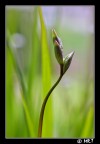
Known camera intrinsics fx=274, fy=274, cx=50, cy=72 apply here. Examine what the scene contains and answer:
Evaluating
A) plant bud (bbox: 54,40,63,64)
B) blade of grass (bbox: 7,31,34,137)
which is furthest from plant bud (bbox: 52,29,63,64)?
blade of grass (bbox: 7,31,34,137)

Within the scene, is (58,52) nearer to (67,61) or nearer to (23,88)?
(67,61)

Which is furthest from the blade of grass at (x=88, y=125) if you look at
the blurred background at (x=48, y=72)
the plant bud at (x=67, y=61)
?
the plant bud at (x=67, y=61)

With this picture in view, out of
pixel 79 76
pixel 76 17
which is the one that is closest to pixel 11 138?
pixel 79 76

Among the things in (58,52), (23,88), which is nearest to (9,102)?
(23,88)

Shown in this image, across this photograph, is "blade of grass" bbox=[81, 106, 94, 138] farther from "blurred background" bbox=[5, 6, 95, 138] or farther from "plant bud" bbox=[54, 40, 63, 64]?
"plant bud" bbox=[54, 40, 63, 64]

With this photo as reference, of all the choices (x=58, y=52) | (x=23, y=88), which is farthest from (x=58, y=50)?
(x=23, y=88)

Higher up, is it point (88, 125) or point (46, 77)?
point (46, 77)
